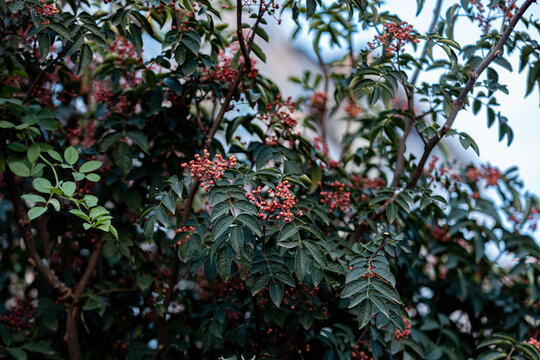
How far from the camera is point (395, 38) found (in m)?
1.62

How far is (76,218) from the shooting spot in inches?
71.5

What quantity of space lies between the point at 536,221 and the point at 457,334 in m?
0.61

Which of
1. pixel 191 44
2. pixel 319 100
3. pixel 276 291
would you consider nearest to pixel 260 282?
pixel 276 291

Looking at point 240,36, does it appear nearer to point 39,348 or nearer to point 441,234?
point 39,348

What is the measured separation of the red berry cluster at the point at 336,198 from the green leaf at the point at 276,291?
0.43m

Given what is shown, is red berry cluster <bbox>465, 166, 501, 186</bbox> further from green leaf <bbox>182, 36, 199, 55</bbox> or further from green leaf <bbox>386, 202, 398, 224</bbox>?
green leaf <bbox>182, 36, 199, 55</bbox>

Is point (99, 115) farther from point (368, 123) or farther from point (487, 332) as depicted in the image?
point (487, 332)

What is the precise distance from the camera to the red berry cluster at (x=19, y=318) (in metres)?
1.95

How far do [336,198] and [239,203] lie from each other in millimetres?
517

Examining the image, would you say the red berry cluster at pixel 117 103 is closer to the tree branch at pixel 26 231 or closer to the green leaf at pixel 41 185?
the tree branch at pixel 26 231

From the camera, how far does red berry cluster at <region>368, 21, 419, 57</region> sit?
5.26 feet

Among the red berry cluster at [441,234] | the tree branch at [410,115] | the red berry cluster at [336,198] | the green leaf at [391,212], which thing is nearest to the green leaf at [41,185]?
the red berry cluster at [336,198]

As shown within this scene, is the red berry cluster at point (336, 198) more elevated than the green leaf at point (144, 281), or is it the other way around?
the red berry cluster at point (336, 198)

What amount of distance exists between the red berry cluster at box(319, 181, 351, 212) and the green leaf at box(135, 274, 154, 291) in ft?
2.03
